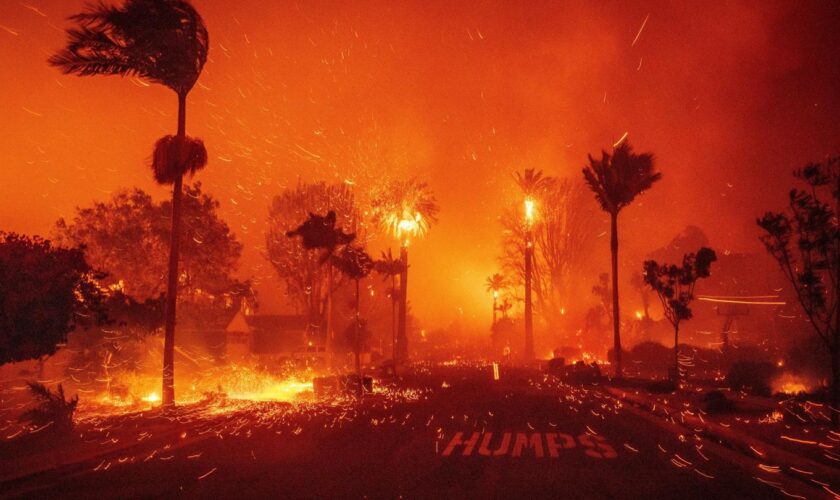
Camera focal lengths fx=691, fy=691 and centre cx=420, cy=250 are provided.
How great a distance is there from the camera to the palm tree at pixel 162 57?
20.2 meters

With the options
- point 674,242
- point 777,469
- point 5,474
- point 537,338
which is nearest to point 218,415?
point 5,474

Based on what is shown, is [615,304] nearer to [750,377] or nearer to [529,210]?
[750,377]

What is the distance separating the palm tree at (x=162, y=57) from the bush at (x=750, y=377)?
2237 cm

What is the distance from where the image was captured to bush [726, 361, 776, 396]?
2829cm

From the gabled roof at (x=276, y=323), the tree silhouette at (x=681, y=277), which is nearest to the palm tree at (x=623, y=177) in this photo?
the tree silhouette at (x=681, y=277)

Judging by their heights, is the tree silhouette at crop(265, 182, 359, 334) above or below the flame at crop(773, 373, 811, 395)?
above

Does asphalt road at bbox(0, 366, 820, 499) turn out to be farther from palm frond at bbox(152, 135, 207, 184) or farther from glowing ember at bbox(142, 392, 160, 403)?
palm frond at bbox(152, 135, 207, 184)

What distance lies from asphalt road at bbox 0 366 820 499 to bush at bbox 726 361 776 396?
33.9 ft

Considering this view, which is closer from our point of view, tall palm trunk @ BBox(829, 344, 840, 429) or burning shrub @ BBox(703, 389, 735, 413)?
tall palm trunk @ BBox(829, 344, 840, 429)

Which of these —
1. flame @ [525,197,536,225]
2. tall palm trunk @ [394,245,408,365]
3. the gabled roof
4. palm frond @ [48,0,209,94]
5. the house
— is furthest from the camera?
the gabled roof

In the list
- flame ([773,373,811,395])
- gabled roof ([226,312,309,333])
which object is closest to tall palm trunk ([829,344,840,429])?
flame ([773,373,811,395])

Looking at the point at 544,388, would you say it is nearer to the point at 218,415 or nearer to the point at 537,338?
the point at 218,415

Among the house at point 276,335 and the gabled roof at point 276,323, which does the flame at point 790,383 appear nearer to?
the house at point 276,335

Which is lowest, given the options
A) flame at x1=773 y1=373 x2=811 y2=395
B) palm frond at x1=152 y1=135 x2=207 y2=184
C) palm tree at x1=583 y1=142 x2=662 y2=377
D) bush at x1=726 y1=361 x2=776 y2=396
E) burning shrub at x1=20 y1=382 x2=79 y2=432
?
flame at x1=773 y1=373 x2=811 y2=395
